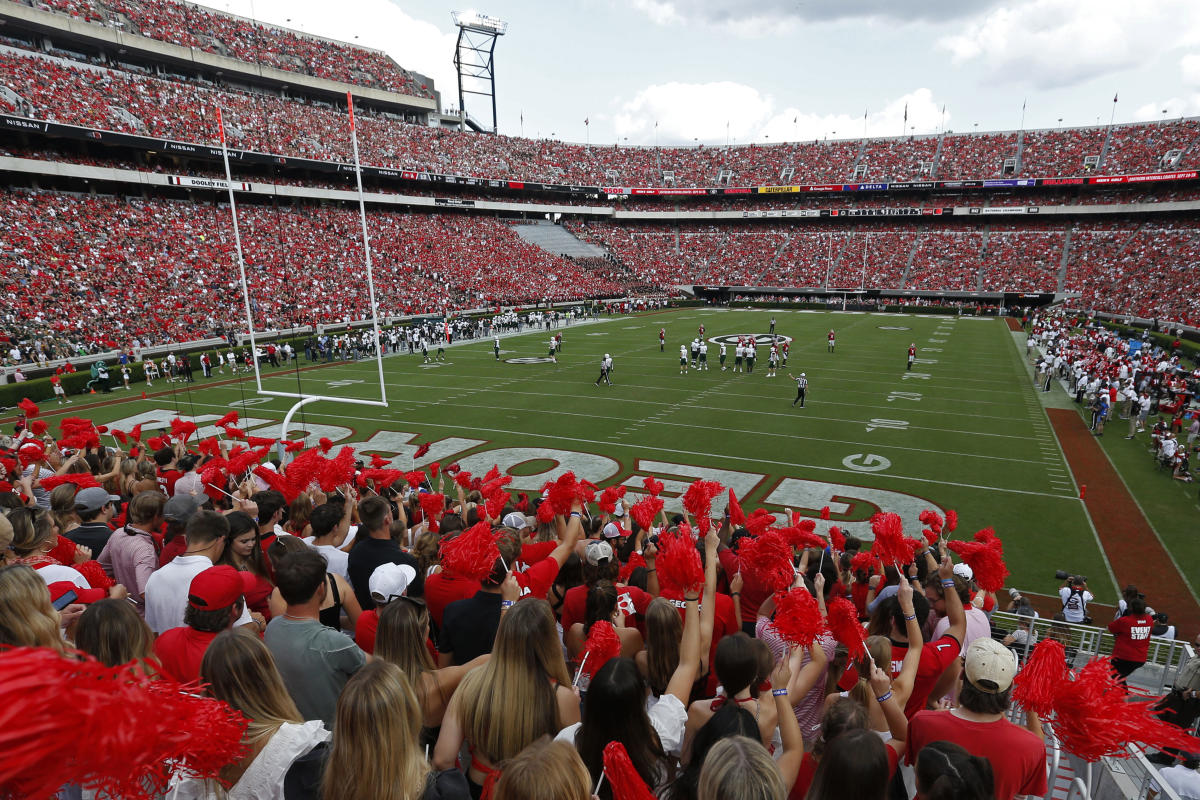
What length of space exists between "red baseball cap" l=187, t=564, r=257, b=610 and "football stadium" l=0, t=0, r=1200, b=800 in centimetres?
12

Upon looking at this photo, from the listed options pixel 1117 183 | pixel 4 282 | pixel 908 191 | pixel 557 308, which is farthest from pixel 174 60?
pixel 1117 183

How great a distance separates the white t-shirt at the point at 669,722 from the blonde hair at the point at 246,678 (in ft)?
4.00

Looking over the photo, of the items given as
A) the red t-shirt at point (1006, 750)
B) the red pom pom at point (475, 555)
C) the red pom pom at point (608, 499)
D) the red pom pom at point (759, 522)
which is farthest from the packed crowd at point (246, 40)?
the red t-shirt at point (1006, 750)

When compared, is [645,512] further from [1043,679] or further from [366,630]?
[1043,679]

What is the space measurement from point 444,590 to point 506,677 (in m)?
1.58

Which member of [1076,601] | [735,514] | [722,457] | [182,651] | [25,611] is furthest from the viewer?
[722,457]

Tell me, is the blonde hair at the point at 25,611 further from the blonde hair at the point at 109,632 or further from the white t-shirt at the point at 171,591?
the white t-shirt at the point at 171,591

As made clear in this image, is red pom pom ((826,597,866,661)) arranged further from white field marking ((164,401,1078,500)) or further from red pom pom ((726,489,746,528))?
white field marking ((164,401,1078,500))

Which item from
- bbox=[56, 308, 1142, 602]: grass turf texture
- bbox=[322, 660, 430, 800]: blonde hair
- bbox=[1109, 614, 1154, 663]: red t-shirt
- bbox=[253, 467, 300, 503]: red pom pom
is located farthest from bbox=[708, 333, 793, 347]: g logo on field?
bbox=[322, 660, 430, 800]: blonde hair

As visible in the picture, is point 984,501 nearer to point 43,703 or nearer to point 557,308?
point 43,703

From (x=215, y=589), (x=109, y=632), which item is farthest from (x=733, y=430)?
(x=109, y=632)

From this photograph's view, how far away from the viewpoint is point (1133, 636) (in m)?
6.61

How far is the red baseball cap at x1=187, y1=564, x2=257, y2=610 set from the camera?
3238 millimetres

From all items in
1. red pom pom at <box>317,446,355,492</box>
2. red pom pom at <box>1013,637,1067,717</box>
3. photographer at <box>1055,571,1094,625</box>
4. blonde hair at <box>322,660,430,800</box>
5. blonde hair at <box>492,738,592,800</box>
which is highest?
blonde hair at <box>492,738,592,800</box>
